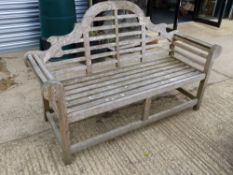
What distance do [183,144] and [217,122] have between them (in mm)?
527

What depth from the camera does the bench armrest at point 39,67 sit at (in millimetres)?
1561

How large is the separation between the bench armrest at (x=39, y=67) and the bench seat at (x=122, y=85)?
251 mm

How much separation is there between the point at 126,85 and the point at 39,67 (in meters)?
0.70

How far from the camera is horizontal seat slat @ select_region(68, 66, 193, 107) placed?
1.75 metres

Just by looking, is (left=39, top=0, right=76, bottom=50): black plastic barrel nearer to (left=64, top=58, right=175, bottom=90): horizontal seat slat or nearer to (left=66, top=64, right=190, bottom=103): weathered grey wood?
(left=64, top=58, right=175, bottom=90): horizontal seat slat

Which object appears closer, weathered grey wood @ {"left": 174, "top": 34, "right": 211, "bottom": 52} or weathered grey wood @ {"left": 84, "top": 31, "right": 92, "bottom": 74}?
weathered grey wood @ {"left": 84, "top": 31, "right": 92, "bottom": 74}

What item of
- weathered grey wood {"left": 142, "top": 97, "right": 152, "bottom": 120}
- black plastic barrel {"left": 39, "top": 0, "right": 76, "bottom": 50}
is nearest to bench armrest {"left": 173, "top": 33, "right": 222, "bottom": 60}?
weathered grey wood {"left": 142, "top": 97, "right": 152, "bottom": 120}

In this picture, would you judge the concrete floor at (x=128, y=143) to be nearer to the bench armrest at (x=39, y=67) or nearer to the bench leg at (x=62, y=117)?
the bench leg at (x=62, y=117)

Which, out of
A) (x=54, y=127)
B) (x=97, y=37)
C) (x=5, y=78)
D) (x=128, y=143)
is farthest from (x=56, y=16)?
(x=128, y=143)

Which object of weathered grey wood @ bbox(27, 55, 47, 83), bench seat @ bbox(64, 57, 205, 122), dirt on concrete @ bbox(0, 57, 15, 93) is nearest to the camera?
weathered grey wood @ bbox(27, 55, 47, 83)

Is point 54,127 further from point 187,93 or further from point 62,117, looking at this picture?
point 187,93

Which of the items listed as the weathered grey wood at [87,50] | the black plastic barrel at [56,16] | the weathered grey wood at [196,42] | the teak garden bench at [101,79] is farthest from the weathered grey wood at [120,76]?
the black plastic barrel at [56,16]

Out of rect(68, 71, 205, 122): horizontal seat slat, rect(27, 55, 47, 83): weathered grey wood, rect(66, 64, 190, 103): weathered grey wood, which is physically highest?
rect(27, 55, 47, 83): weathered grey wood

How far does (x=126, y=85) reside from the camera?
198 centimetres
